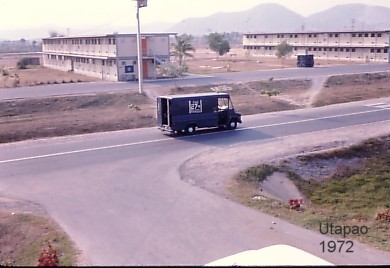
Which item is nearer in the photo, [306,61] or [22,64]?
[306,61]

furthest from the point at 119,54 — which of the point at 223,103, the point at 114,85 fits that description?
the point at 223,103

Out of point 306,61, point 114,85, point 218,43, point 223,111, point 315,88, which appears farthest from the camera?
point 218,43

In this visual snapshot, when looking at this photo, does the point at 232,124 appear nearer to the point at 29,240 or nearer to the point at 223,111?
the point at 223,111

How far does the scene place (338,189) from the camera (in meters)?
23.6

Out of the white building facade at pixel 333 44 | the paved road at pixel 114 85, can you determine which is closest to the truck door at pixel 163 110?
the paved road at pixel 114 85

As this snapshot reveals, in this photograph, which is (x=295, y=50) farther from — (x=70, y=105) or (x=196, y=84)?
(x=70, y=105)

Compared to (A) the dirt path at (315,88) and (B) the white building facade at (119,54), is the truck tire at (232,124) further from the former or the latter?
(B) the white building facade at (119,54)

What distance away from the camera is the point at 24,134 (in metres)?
32.0

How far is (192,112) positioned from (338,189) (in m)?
10.1

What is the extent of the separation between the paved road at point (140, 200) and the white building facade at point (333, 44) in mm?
62248

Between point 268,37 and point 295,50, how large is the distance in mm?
7911

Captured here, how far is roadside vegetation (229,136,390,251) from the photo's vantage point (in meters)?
17.2

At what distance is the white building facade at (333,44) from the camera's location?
289ft

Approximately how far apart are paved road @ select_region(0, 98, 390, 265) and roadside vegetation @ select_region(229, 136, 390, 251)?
116 centimetres
